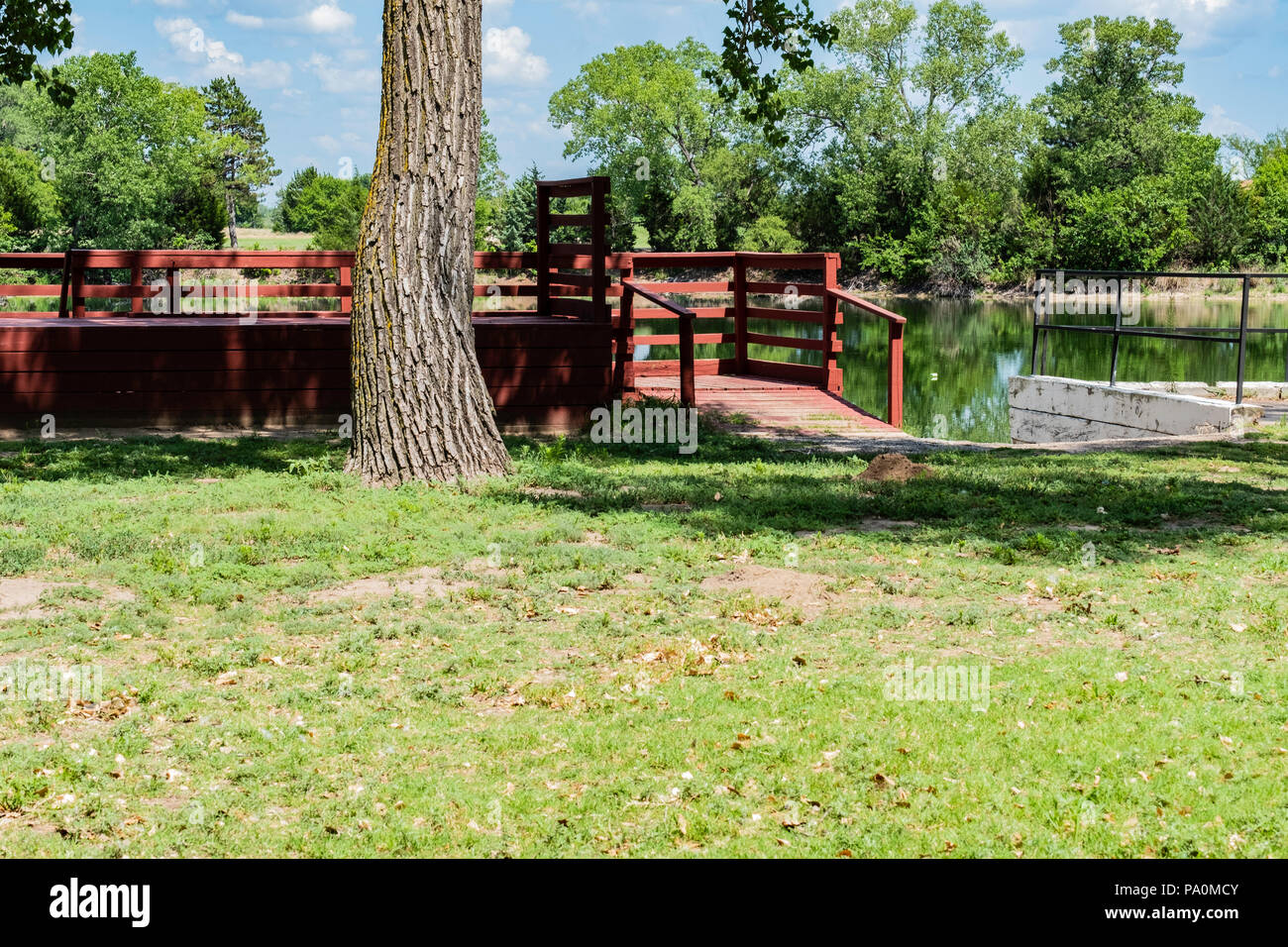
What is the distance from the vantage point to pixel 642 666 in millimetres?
6059

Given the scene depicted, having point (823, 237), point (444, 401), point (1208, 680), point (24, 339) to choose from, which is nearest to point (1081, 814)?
point (1208, 680)

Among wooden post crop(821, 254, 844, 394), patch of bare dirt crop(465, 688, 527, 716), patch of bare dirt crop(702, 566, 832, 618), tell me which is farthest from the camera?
wooden post crop(821, 254, 844, 394)

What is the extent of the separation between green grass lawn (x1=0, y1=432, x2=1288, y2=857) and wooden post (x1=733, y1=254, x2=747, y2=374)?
22.2 ft

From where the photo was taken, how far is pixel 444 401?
1023cm

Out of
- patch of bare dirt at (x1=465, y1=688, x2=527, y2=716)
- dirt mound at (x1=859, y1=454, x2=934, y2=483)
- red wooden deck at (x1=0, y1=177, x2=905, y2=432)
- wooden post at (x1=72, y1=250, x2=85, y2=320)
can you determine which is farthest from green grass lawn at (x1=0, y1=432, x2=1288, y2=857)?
wooden post at (x1=72, y1=250, x2=85, y2=320)

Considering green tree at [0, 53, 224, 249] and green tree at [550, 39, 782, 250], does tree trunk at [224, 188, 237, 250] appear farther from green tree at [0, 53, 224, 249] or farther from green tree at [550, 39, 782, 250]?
green tree at [550, 39, 782, 250]

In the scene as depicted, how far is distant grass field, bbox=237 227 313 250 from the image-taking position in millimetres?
109875

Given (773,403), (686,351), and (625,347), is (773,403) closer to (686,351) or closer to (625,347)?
(686,351)

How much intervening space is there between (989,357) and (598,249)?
29222mm

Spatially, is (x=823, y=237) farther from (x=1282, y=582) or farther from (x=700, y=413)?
(x=1282, y=582)

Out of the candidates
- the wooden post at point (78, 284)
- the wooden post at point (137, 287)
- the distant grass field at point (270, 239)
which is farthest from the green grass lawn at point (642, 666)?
the distant grass field at point (270, 239)

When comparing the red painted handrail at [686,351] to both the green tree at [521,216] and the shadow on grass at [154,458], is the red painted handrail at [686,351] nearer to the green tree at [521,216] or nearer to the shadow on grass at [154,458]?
the shadow on grass at [154,458]

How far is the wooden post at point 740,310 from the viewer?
16516 mm
